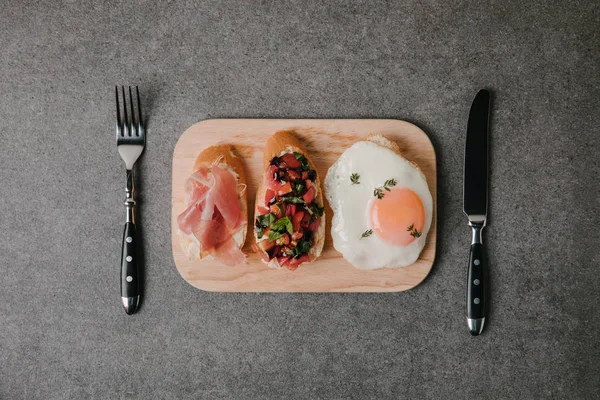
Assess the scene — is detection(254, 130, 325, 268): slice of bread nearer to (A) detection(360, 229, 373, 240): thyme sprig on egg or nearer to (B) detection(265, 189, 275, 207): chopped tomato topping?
(B) detection(265, 189, 275, 207): chopped tomato topping

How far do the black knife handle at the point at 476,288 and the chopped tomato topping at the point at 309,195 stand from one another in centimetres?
87

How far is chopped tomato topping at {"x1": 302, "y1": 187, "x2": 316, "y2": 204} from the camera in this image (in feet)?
6.15

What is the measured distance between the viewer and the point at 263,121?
6.81 ft

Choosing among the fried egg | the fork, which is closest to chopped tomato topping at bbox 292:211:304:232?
the fried egg

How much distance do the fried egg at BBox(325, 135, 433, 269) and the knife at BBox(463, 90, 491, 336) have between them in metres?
0.25

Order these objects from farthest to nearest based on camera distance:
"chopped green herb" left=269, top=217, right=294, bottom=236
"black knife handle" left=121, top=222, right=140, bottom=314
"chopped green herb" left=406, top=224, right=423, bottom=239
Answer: "black knife handle" left=121, top=222, right=140, bottom=314 → "chopped green herb" left=406, top=224, right=423, bottom=239 → "chopped green herb" left=269, top=217, right=294, bottom=236

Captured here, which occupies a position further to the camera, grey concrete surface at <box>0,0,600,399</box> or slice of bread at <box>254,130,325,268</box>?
grey concrete surface at <box>0,0,600,399</box>

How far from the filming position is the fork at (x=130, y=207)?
207cm

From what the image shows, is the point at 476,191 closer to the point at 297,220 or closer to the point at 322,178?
the point at 322,178

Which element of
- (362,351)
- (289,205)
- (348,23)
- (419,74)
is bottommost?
(362,351)

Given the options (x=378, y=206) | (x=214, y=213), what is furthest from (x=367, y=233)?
(x=214, y=213)

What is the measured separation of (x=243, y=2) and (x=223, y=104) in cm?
53

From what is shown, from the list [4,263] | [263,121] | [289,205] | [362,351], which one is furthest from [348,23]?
[4,263]

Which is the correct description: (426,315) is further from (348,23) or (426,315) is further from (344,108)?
(348,23)
